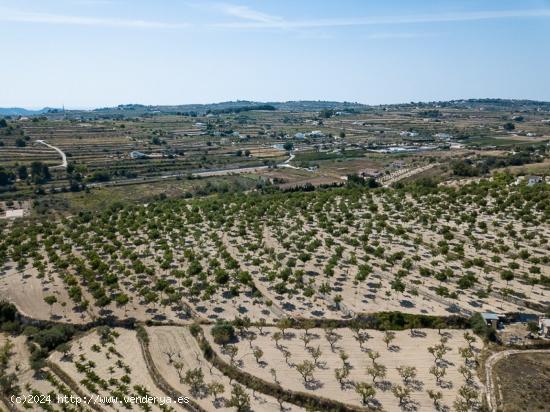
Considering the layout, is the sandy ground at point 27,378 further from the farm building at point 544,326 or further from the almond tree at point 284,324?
the farm building at point 544,326

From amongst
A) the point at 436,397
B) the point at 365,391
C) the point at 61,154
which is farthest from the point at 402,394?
the point at 61,154

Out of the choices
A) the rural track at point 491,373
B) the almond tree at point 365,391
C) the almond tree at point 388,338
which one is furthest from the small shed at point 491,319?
the almond tree at point 365,391

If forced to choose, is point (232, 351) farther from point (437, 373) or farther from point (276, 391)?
point (437, 373)

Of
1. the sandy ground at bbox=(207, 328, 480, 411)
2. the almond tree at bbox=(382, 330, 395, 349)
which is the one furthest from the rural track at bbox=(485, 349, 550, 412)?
the almond tree at bbox=(382, 330, 395, 349)

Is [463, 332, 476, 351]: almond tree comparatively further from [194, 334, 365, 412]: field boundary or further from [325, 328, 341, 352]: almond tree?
[194, 334, 365, 412]: field boundary

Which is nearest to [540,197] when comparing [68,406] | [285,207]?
[285,207]

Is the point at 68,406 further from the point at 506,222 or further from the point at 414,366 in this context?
the point at 506,222
